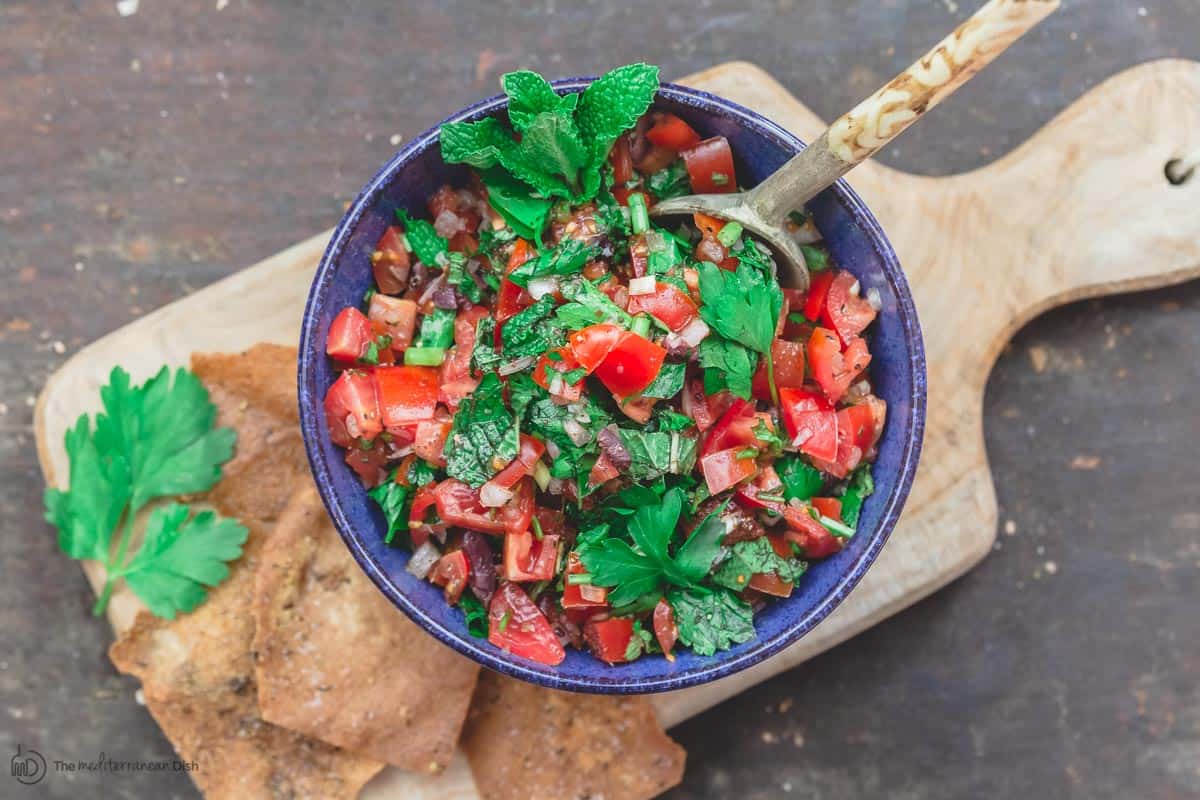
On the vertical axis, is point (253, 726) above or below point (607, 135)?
below

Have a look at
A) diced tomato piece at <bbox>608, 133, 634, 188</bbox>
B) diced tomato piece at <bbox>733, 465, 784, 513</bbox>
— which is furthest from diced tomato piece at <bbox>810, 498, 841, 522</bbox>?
diced tomato piece at <bbox>608, 133, 634, 188</bbox>

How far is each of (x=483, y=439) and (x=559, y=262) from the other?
0.53m

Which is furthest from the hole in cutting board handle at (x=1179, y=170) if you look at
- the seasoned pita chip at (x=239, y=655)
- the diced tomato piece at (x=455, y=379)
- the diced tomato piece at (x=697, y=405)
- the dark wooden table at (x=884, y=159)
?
the seasoned pita chip at (x=239, y=655)

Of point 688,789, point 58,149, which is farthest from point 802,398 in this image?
point 58,149

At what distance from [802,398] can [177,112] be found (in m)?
2.70

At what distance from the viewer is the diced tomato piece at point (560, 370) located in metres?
2.50

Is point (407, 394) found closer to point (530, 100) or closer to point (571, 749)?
point (530, 100)

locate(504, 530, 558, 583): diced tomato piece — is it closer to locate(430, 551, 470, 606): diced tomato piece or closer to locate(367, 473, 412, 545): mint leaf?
locate(430, 551, 470, 606): diced tomato piece

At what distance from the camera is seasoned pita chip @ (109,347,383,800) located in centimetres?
333

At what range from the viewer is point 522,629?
2.85 metres

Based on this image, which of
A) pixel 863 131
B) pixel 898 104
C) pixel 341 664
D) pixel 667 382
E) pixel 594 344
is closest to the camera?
pixel 898 104

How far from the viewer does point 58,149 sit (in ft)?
12.3

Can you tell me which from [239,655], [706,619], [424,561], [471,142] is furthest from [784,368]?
[239,655]

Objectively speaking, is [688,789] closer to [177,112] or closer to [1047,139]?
[1047,139]
